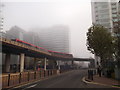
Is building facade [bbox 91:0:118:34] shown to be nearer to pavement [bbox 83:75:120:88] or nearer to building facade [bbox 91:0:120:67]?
building facade [bbox 91:0:120:67]

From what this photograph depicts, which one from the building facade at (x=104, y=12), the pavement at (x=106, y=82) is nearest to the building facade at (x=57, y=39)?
the building facade at (x=104, y=12)

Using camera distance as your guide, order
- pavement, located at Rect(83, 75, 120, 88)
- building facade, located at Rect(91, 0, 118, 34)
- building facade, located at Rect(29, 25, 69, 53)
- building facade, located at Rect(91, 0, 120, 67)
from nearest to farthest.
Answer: pavement, located at Rect(83, 75, 120, 88), building facade, located at Rect(91, 0, 118, 34), building facade, located at Rect(91, 0, 120, 67), building facade, located at Rect(29, 25, 69, 53)

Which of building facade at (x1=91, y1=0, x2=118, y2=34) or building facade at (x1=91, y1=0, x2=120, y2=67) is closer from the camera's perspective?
building facade at (x1=91, y1=0, x2=118, y2=34)

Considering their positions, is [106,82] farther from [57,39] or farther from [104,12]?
[57,39]

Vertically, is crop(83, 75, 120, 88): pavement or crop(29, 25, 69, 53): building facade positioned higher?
crop(29, 25, 69, 53): building facade

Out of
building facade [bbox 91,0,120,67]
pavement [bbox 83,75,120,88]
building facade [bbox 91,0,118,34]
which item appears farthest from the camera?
building facade [bbox 91,0,120,67]

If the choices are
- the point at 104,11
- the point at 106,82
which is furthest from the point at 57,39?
the point at 106,82

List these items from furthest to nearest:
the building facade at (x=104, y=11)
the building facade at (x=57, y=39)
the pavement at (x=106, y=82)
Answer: the building facade at (x=57, y=39) < the building facade at (x=104, y=11) < the pavement at (x=106, y=82)

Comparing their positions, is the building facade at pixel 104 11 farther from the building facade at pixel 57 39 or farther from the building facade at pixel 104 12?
the building facade at pixel 57 39

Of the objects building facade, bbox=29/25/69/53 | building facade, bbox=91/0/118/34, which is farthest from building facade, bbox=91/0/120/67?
building facade, bbox=29/25/69/53

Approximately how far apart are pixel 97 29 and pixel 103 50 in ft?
14.1

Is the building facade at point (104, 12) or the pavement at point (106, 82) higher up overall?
the building facade at point (104, 12)

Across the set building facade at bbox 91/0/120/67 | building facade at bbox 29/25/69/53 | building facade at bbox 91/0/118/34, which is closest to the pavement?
building facade at bbox 91/0/118/34

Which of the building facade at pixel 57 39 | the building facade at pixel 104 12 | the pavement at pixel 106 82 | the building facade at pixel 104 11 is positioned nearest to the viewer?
the pavement at pixel 106 82
